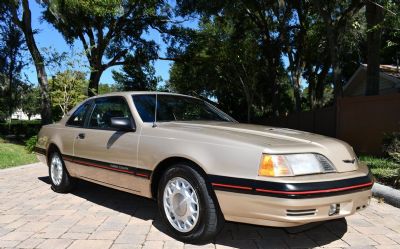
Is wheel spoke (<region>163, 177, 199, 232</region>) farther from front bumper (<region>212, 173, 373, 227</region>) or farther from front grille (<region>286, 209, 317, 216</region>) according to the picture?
front grille (<region>286, 209, 317, 216</region>)

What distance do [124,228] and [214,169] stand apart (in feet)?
4.93

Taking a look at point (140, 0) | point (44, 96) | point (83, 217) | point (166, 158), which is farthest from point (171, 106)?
point (140, 0)

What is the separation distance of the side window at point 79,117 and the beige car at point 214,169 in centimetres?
67

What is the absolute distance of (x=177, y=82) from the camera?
3838 centimetres

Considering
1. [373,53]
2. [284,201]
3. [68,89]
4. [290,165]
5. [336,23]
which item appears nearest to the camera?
[284,201]

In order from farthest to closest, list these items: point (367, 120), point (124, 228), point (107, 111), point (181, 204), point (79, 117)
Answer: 1. point (367, 120)
2. point (79, 117)
3. point (107, 111)
4. point (124, 228)
5. point (181, 204)

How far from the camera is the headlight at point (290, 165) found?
155 inches

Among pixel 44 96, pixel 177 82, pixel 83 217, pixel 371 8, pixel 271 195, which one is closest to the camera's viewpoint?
pixel 271 195

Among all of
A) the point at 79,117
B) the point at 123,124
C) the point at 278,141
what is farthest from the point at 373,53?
the point at 123,124

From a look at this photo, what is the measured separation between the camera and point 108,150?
17.9ft

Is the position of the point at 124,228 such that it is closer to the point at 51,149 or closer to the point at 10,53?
the point at 51,149

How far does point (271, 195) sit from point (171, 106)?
223cm

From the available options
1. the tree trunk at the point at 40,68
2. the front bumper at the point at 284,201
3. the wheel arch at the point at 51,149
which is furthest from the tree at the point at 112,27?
the front bumper at the point at 284,201

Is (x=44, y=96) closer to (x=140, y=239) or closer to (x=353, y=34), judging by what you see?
(x=140, y=239)
